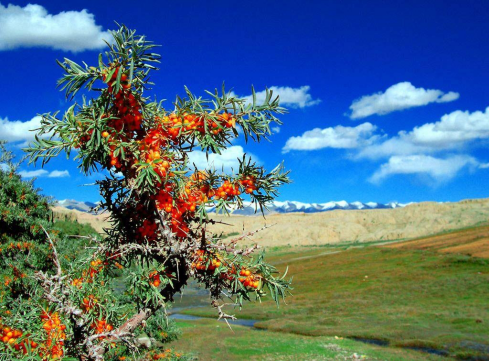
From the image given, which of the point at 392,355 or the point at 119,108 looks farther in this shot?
the point at 392,355

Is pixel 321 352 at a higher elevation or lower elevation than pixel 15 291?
lower

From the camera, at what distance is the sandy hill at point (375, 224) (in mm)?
72812

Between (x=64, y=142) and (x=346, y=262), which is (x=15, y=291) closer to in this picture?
(x=64, y=142)

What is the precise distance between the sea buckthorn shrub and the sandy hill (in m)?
67.2

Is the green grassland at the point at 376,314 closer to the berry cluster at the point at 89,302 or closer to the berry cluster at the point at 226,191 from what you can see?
the berry cluster at the point at 89,302

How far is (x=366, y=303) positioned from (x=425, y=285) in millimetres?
5775

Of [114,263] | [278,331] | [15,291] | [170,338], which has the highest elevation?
[114,263]

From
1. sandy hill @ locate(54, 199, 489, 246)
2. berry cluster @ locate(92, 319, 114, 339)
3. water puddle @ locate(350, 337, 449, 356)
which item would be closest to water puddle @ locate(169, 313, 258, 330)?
water puddle @ locate(350, 337, 449, 356)

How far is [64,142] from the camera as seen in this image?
3.51 m

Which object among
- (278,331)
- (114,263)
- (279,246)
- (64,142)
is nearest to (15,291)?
(114,263)

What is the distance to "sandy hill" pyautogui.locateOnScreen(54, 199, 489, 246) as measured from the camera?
72.8 m

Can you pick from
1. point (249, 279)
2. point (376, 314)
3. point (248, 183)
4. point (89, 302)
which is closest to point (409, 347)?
point (376, 314)

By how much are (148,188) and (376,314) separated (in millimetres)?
28209

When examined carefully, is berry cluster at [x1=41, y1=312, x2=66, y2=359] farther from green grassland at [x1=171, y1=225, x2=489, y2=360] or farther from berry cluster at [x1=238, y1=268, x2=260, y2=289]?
green grassland at [x1=171, y1=225, x2=489, y2=360]
